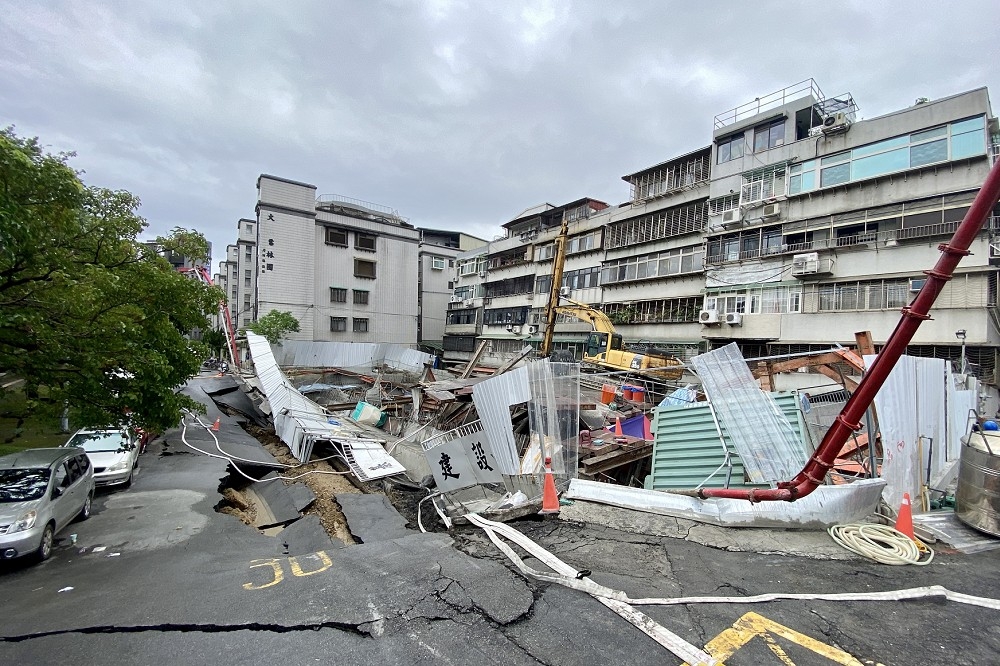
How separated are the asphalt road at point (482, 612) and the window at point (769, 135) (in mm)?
22489

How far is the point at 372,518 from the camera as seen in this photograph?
866 centimetres

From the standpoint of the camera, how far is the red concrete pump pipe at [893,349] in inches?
177

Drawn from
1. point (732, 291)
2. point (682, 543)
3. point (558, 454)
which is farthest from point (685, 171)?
point (682, 543)

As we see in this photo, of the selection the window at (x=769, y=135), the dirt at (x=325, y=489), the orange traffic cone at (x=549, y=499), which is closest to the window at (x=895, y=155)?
the window at (x=769, y=135)

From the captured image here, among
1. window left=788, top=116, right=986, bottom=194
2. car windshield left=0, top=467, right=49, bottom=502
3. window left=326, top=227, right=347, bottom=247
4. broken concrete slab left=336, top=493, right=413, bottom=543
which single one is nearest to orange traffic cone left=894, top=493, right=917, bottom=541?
broken concrete slab left=336, top=493, right=413, bottom=543

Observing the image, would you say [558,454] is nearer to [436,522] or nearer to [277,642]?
[436,522]

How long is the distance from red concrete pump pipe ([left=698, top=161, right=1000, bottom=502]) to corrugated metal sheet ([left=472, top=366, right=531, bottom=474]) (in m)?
3.91

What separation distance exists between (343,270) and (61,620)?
40.1m

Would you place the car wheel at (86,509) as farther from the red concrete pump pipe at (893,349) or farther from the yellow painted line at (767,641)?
the red concrete pump pipe at (893,349)

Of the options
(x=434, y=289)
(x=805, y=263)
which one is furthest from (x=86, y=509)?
(x=434, y=289)

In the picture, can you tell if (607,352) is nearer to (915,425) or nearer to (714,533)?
(915,425)

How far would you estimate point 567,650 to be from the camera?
3.27 metres

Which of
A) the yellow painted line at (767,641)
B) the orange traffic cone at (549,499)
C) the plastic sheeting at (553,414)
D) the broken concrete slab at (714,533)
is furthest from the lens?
the plastic sheeting at (553,414)

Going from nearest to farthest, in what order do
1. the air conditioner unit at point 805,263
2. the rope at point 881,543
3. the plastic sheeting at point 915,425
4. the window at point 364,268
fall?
the rope at point 881,543
the plastic sheeting at point 915,425
the air conditioner unit at point 805,263
the window at point 364,268
